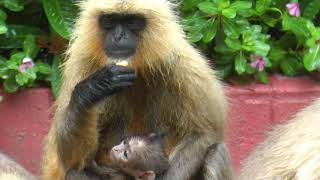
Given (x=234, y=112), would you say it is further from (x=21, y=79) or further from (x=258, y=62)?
(x=21, y=79)

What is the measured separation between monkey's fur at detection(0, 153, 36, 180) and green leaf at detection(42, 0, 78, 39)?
2.99 ft

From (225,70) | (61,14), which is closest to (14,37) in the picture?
(61,14)

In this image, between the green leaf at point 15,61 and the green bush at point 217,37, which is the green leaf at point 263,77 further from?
the green leaf at point 15,61

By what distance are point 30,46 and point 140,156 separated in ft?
5.21

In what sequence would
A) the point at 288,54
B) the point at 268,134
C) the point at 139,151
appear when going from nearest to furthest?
the point at 139,151 → the point at 268,134 → the point at 288,54

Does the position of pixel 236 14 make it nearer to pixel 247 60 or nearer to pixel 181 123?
pixel 247 60

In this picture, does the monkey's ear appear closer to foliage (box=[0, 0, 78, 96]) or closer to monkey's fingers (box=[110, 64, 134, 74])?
monkey's fingers (box=[110, 64, 134, 74])

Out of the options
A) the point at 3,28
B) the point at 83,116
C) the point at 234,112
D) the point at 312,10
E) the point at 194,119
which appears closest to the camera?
the point at 83,116

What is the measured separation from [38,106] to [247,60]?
144 cm

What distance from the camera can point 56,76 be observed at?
21.5ft

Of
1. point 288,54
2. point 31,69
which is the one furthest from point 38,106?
point 288,54

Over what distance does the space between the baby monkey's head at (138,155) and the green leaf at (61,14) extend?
137cm

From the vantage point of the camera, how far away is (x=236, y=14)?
6.57 m

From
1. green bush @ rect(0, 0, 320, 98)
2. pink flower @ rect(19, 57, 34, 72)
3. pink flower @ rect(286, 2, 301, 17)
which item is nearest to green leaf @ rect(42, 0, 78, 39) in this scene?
green bush @ rect(0, 0, 320, 98)
